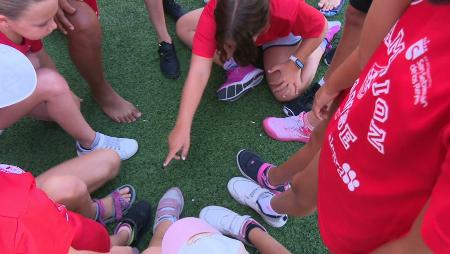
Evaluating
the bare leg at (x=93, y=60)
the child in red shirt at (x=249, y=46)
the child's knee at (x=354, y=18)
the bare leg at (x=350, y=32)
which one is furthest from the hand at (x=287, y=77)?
the bare leg at (x=93, y=60)

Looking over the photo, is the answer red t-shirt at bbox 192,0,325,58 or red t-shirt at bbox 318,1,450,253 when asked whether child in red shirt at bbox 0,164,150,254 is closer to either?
red t-shirt at bbox 318,1,450,253

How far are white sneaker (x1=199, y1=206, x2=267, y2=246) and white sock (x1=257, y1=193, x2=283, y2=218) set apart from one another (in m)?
0.05

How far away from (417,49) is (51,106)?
→ 3.90 ft

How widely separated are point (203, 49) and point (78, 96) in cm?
67

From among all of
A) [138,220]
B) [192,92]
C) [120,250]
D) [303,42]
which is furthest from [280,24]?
[120,250]

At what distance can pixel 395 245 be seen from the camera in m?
0.63

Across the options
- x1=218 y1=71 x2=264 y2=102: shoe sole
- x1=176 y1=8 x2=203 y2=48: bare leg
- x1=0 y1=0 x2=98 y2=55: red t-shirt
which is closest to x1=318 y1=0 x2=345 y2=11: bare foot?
x1=218 y1=71 x2=264 y2=102: shoe sole

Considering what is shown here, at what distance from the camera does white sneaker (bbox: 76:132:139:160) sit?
1.62 m

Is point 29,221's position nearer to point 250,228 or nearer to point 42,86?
point 42,86

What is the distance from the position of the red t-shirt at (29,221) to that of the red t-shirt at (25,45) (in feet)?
1.73

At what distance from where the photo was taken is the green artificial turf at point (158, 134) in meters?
1.61

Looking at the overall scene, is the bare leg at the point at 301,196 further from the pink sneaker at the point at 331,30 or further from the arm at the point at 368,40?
the pink sneaker at the point at 331,30

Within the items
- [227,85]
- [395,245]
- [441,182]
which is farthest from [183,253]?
[227,85]

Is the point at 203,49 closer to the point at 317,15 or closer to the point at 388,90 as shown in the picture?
the point at 317,15
